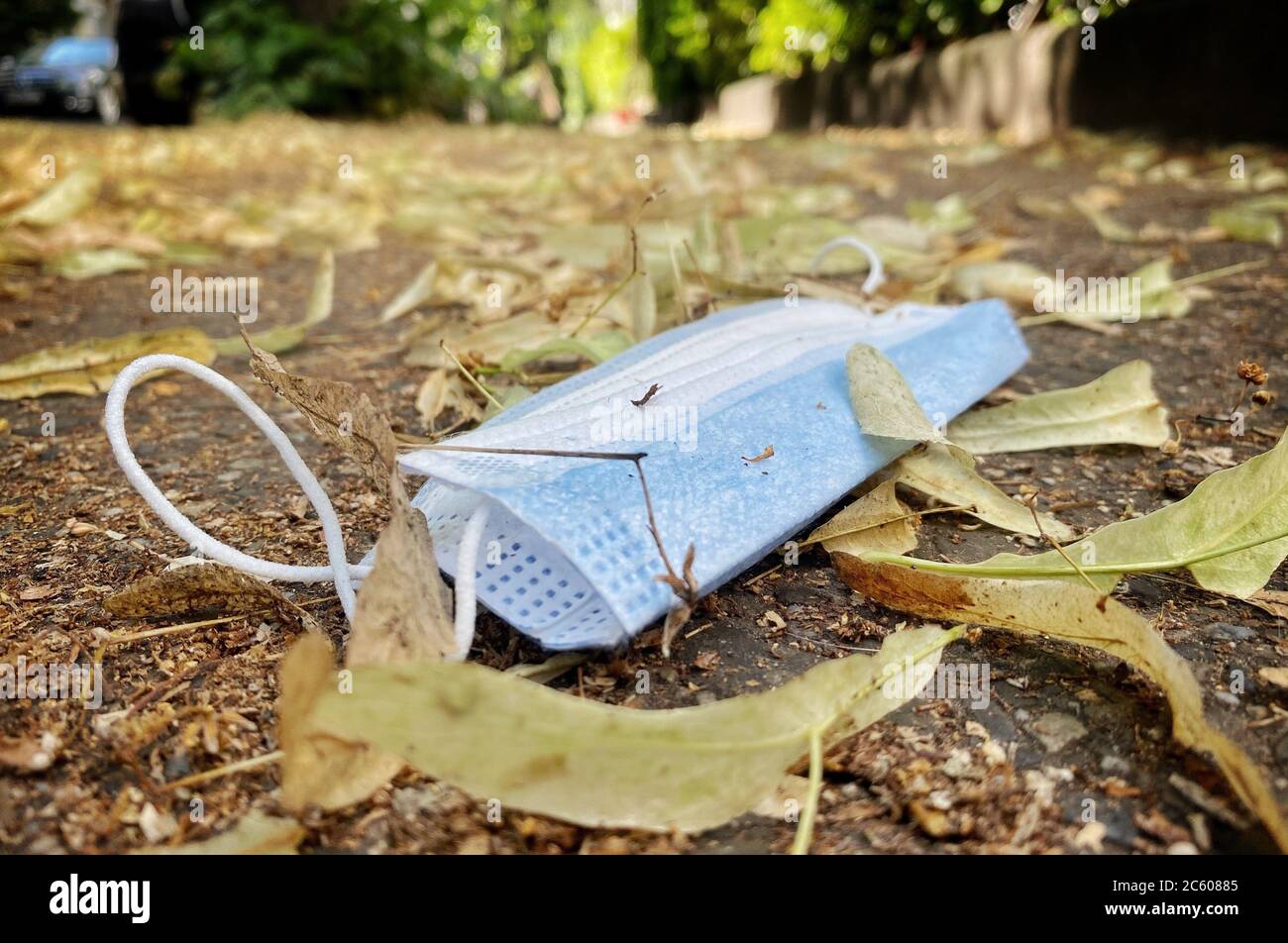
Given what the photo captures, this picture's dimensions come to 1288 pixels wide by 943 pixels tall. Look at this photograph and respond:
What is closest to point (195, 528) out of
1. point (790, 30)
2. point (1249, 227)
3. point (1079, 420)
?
point (1079, 420)

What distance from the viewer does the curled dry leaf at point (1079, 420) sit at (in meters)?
1.13

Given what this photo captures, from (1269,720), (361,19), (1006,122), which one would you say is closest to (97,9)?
(361,19)

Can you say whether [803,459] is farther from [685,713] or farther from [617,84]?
[617,84]

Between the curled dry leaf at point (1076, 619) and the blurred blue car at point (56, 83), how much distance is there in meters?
5.50

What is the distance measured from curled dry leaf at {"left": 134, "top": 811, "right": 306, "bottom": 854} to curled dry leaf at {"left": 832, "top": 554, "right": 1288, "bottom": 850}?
1.63 ft

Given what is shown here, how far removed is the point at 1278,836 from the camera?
553 millimetres

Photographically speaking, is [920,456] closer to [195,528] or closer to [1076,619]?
[1076,619]

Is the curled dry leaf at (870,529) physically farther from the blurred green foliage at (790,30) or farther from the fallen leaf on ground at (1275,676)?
the blurred green foliage at (790,30)

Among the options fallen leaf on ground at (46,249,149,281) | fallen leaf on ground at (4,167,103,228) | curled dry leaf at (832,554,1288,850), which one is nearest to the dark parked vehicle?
fallen leaf on ground at (4,167,103,228)

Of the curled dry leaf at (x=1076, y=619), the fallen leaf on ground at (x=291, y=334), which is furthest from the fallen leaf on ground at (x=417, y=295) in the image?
the curled dry leaf at (x=1076, y=619)

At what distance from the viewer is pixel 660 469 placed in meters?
0.82

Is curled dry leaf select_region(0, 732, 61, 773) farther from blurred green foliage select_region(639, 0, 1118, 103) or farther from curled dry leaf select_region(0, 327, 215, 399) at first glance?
blurred green foliage select_region(639, 0, 1118, 103)

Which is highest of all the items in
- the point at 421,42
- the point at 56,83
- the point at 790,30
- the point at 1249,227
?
the point at 790,30

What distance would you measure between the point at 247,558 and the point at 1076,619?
628 mm
